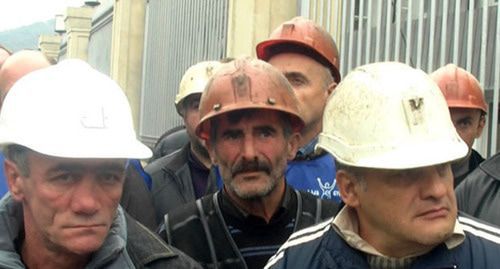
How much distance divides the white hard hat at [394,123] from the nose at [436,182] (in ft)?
0.14

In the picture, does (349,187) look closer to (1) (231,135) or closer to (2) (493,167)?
(1) (231,135)

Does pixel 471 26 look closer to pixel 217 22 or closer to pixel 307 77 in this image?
pixel 307 77

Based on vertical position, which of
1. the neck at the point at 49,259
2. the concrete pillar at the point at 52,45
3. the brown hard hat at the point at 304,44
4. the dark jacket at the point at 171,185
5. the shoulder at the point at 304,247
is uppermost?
the brown hard hat at the point at 304,44

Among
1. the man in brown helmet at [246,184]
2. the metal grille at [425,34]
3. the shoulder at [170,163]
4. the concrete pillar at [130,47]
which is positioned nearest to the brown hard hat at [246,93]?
the man in brown helmet at [246,184]

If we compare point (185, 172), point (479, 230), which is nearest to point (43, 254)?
point (479, 230)

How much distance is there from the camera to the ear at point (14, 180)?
7.38ft

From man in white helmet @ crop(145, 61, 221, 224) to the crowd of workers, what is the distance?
908 millimetres

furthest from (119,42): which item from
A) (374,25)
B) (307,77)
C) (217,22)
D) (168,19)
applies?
(307,77)

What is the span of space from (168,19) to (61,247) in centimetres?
1108

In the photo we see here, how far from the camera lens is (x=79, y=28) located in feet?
72.3

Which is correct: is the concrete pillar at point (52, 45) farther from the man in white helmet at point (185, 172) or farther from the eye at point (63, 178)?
the eye at point (63, 178)

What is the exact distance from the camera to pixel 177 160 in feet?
13.6

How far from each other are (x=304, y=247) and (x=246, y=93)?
80cm

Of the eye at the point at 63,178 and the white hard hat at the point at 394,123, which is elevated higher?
the white hard hat at the point at 394,123
